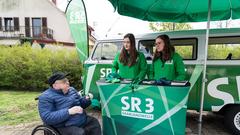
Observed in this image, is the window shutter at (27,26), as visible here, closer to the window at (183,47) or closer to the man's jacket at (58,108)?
the window at (183,47)

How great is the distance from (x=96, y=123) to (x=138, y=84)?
81 cm

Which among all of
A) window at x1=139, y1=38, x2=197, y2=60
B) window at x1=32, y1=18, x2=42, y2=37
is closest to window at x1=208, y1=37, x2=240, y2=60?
window at x1=139, y1=38, x2=197, y2=60

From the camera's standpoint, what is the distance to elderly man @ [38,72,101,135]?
134 inches

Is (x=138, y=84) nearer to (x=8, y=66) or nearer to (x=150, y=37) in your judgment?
(x=150, y=37)

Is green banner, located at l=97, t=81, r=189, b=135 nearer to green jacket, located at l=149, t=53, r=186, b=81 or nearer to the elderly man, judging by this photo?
the elderly man

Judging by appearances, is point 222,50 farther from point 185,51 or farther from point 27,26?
point 27,26

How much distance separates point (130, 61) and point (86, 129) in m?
1.33

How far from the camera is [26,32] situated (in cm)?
2602

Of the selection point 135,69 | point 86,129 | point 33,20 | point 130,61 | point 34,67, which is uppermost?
point 33,20

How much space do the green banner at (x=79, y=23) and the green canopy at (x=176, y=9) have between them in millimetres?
932

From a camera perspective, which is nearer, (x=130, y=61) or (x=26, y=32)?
(x=130, y=61)

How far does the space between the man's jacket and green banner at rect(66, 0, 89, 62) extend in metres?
3.03

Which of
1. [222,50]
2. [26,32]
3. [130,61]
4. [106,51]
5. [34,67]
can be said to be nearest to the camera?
[130,61]

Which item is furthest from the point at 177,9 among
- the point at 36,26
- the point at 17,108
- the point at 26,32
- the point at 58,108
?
the point at 36,26
